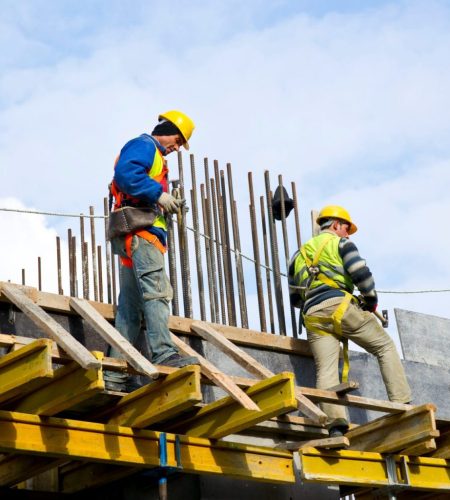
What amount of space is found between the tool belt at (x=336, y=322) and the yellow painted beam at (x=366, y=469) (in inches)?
38.8

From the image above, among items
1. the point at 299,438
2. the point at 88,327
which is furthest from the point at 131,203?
the point at 299,438

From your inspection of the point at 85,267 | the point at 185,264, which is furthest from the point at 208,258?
the point at 85,267

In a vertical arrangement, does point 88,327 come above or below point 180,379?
above

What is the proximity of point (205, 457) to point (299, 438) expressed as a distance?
1799mm

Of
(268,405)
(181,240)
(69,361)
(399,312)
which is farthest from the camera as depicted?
(399,312)

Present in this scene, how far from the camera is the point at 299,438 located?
995 centimetres

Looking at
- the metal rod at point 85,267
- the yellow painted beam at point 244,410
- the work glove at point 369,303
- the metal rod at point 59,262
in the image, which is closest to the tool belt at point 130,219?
the yellow painted beam at point 244,410

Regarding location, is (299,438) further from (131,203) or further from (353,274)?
(131,203)

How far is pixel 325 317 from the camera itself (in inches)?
395

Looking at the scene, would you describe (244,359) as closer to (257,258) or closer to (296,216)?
(257,258)

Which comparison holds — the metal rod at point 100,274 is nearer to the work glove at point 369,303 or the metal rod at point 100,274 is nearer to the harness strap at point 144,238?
the work glove at point 369,303

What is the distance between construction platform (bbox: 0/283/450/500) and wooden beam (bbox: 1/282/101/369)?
11 millimetres

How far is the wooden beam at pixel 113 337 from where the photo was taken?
7.79 meters

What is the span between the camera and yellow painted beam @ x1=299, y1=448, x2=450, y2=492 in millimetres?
8914
